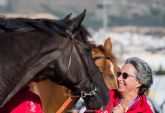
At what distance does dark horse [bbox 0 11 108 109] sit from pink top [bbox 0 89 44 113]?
0.13 meters

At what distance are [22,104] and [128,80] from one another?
0.93 meters

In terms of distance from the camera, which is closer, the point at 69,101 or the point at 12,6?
the point at 69,101

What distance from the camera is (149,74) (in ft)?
15.5

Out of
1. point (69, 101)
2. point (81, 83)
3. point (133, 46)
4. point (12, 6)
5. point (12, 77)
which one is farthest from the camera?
point (12, 6)

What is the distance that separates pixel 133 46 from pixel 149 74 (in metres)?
97.4

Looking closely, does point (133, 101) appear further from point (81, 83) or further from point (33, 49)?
point (33, 49)

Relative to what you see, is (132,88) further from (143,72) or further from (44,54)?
(44,54)

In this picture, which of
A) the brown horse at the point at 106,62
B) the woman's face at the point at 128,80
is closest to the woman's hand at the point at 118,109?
the woman's face at the point at 128,80

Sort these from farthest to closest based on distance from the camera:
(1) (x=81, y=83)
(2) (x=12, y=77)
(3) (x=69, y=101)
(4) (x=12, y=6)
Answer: (4) (x=12, y=6)
(3) (x=69, y=101)
(1) (x=81, y=83)
(2) (x=12, y=77)

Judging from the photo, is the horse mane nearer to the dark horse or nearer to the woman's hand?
the dark horse

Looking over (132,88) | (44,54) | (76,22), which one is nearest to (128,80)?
(132,88)

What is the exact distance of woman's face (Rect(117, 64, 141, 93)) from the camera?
4777mm

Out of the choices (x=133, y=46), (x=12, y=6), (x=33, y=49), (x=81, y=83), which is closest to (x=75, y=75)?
(x=81, y=83)

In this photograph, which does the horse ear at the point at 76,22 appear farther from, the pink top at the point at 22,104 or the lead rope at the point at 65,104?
the lead rope at the point at 65,104
